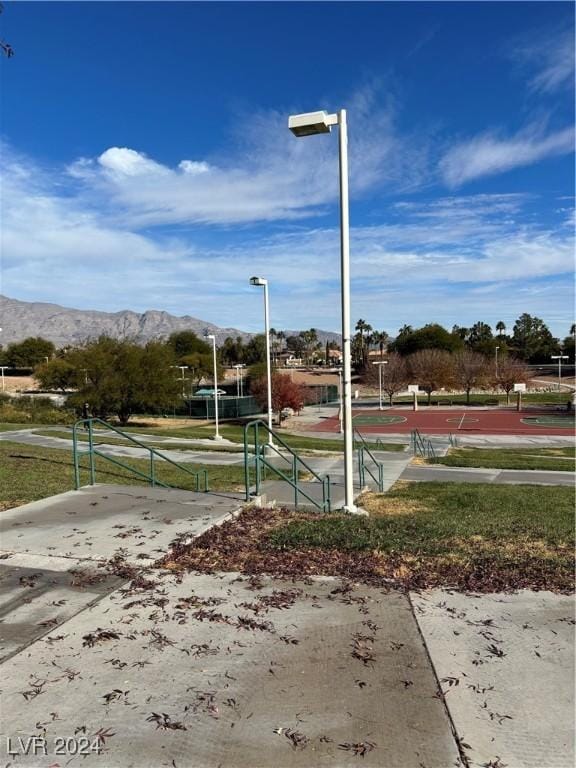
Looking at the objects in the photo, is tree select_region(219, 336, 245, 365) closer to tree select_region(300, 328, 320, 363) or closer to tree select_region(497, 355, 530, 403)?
tree select_region(300, 328, 320, 363)

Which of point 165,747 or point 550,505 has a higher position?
point 165,747

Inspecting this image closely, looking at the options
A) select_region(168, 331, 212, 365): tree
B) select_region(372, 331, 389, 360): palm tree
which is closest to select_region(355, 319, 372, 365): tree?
select_region(372, 331, 389, 360): palm tree

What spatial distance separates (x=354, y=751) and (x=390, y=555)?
298 cm

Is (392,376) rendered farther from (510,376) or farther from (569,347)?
(569,347)

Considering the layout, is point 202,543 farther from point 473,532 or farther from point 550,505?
point 550,505

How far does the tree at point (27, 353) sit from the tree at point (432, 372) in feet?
281

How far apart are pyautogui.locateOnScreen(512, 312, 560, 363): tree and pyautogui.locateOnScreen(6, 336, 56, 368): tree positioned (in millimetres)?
104942

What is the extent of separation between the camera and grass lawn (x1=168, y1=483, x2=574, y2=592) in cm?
496

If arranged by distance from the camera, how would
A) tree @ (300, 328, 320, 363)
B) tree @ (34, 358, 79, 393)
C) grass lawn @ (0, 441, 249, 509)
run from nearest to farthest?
grass lawn @ (0, 441, 249, 509) → tree @ (34, 358, 79, 393) → tree @ (300, 328, 320, 363)

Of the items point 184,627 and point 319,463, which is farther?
point 319,463

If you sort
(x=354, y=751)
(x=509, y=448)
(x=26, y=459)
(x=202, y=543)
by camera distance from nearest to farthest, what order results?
(x=354, y=751) → (x=202, y=543) → (x=26, y=459) → (x=509, y=448)

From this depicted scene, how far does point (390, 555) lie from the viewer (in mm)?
5516


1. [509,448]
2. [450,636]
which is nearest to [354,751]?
[450,636]

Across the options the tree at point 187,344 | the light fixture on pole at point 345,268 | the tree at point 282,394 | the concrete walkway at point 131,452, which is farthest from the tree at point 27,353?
the light fixture on pole at point 345,268
